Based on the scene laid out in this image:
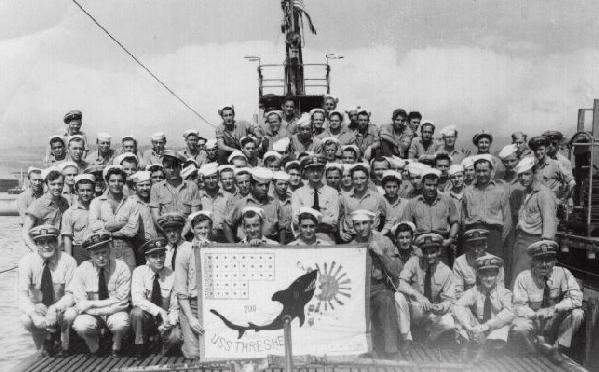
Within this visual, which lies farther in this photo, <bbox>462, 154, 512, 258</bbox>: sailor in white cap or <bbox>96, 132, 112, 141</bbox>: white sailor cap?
<bbox>96, 132, 112, 141</bbox>: white sailor cap

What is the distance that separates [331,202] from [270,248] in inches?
56.4

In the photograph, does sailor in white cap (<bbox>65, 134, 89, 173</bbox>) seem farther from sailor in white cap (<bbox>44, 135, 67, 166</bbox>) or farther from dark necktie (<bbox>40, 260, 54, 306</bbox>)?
dark necktie (<bbox>40, 260, 54, 306</bbox>)

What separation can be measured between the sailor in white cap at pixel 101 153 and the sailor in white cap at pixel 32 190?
0.80m

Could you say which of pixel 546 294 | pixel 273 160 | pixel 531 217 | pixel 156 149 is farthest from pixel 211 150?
pixel 546 294

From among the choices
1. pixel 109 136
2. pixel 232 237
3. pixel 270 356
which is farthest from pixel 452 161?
pixel 109 136

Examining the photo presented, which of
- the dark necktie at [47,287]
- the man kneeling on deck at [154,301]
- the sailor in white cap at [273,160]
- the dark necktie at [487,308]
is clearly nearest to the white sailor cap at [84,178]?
the dark necktie at [47,287]

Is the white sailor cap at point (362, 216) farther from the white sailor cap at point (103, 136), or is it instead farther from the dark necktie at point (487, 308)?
the white sailor cap at point (103, 136)

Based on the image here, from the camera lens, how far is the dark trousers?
591cm

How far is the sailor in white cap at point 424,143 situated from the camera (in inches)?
364

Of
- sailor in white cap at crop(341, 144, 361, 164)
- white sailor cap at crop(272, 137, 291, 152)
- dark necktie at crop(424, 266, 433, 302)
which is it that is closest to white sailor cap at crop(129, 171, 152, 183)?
white sailor cap at crop(272, 137, 291, 152)

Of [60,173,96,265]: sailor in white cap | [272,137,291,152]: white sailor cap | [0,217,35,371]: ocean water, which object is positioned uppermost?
[272,137,291,152]: white sailor cap

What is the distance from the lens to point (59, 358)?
6168 millimetres

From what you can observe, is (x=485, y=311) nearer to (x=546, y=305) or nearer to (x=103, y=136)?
(x=546, y=305)

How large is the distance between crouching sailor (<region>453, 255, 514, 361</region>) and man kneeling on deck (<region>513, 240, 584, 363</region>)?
0.19 meters
